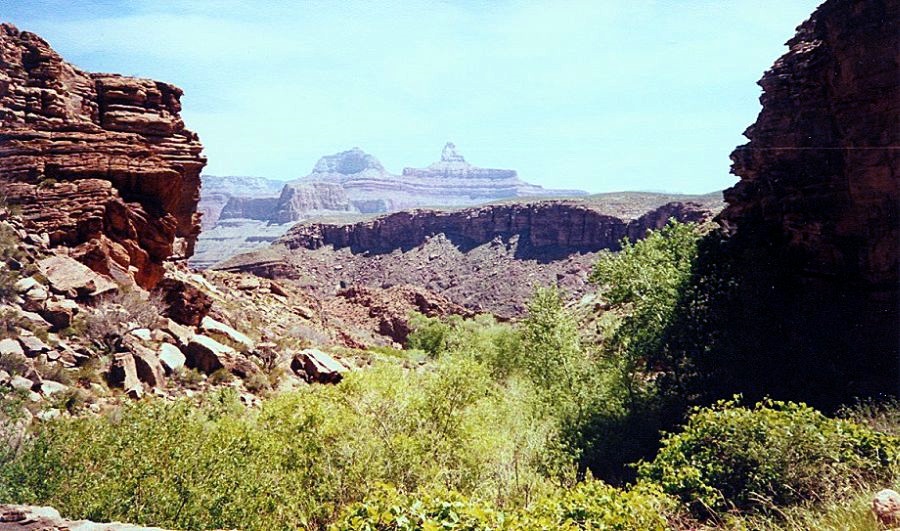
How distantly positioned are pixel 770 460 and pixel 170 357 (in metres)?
15.8

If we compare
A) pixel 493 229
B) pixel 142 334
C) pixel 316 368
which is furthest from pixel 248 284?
pixel 493 229

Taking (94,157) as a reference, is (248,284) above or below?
below

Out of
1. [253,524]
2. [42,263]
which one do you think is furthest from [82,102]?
[253,524]

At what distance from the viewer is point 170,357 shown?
1540cm

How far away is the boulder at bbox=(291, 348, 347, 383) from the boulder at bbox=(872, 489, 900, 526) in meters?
16.0

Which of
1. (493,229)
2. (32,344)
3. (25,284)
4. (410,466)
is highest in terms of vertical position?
(25,284)

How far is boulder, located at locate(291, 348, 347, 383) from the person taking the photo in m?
19.0

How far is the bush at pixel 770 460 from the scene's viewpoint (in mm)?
7891

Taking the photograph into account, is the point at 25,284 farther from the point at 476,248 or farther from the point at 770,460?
the point at 476,248

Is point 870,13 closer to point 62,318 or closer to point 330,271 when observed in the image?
point 62,318

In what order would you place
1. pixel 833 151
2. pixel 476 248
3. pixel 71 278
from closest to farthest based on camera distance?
pixel 71 278
pixel 833 151
pixel 476 248

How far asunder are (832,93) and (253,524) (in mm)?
23165

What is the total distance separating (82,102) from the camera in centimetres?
2081

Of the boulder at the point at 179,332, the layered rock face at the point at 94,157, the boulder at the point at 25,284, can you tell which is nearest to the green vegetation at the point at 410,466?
the boulder at the point at 25,284
